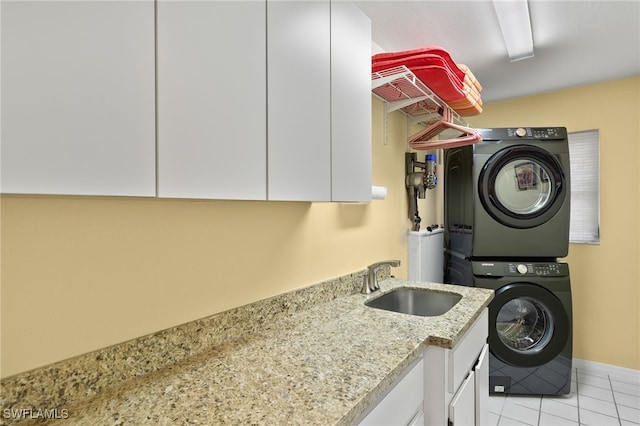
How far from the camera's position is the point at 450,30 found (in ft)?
6.08

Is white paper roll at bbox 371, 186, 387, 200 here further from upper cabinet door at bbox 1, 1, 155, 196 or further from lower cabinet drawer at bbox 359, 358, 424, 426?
upper cabinet door at bbox 1, 1, 155, 196

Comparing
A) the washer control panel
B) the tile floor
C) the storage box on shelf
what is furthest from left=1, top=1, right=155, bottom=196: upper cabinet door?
the tile floor

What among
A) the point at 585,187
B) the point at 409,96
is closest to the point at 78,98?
the point at 409,96

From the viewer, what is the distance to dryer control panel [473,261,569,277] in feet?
7.53

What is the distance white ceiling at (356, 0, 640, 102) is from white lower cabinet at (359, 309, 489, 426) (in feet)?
5.22

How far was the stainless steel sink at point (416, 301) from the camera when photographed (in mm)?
1784

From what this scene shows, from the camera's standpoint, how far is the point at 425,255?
2518mm

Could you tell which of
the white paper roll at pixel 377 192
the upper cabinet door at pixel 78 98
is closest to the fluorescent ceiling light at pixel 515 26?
the white paper roll at pixel 377 192

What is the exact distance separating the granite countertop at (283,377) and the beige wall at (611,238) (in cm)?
224

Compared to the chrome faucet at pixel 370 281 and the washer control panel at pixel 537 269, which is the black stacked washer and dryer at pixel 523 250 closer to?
the washer control panel at pixel 537 269

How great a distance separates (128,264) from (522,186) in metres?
2.56

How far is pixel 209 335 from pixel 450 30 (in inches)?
78.5

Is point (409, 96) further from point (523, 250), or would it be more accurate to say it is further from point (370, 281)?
point (523, 250)

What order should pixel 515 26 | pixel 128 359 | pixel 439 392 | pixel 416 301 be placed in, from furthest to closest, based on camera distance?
1. pixel 416 301
2. pixel 515 26
3. pixel 439 392
4. pixel 128 359
